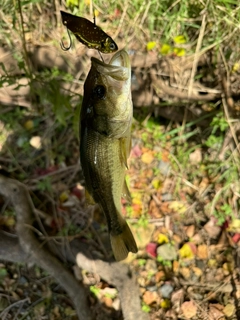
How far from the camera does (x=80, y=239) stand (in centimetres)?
329

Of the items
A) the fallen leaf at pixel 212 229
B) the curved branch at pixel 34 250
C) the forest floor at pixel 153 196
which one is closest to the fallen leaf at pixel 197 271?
the forest floor at pixel 153 196

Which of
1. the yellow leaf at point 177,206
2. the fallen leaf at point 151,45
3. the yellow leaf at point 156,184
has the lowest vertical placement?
the yellow leaf at point 177,206

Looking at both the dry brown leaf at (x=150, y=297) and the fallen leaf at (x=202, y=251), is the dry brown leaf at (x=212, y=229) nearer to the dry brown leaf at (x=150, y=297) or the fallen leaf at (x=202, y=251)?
the fallen leaf at (x=202, y=251)

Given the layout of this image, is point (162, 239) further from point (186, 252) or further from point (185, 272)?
point (185, 272)

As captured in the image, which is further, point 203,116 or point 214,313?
point 203,116

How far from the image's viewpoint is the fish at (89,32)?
4.45 feet

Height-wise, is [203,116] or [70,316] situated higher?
[203,116]

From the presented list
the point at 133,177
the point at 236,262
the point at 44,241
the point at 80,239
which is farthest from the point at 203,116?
the point at 44,241

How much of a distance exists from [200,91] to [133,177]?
1015 millimetres

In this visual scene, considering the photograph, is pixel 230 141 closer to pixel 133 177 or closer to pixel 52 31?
pixel 133 177

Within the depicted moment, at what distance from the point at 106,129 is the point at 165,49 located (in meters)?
1.76

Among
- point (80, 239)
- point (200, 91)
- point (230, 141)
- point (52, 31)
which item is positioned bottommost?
point (80, 239)

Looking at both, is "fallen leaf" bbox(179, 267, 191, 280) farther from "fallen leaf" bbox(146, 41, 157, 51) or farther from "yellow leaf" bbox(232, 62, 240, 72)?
"fallen leaf" bbox(146, 41, 157, 51)

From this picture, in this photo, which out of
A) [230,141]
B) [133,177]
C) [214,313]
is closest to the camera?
[214,313]
